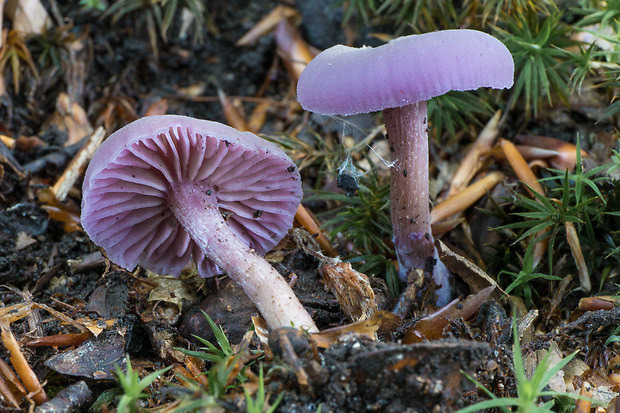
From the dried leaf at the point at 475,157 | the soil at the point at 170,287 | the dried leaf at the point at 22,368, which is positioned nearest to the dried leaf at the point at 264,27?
the soil at the point at 170,287

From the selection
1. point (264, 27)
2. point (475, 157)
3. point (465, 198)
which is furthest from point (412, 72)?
point (264, 27)

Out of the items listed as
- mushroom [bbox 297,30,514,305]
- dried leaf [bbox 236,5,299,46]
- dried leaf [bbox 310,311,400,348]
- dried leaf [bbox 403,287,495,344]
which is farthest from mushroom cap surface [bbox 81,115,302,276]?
dried leaf [bbox 236,5,299,46]

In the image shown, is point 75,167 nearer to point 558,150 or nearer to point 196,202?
point 196,202

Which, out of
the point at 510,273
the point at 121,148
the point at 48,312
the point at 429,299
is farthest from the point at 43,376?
the point at 510,273

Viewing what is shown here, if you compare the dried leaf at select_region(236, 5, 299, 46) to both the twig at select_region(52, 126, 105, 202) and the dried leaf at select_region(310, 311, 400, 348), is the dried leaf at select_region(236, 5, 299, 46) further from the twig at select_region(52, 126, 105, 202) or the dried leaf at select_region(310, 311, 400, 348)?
the dried leaf at select_region(310, 311, 400, 348)

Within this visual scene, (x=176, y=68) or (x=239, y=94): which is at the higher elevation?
(x=176, y=68)

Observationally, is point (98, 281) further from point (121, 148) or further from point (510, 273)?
point (510, 273)
